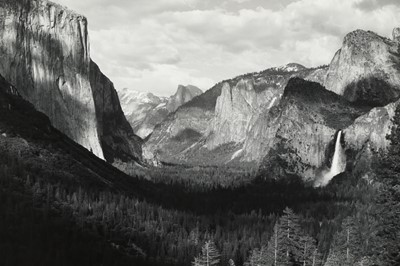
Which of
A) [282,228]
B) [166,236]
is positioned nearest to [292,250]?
[282,228]

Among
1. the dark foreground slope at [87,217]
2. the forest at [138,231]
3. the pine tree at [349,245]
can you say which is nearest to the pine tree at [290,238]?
the forest at [138,231]

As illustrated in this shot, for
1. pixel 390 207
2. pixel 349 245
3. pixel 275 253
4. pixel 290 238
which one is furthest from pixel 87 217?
pixel 390 207

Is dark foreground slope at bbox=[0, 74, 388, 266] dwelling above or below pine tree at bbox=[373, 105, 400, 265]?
below

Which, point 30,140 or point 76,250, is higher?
point 30,140

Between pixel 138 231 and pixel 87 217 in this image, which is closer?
pixel 87 217

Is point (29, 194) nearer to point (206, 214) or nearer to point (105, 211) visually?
point (105, 211)

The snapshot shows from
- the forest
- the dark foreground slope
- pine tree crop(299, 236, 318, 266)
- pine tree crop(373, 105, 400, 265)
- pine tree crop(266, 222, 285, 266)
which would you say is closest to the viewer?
pine tree crop(373, 105, 400, 265)

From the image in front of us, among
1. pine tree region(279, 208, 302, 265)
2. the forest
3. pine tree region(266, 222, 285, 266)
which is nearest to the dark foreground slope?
the forest

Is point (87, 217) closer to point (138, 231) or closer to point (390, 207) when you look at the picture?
point (138, 231)

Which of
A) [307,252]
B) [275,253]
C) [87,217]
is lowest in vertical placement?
[87,217]

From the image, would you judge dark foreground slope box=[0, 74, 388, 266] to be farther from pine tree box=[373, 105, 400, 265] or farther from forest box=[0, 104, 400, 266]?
pine tree box=[373, 105, 400, 265]

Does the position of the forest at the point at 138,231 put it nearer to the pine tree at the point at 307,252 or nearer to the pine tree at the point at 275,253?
the pine tree at the point at 275,253
